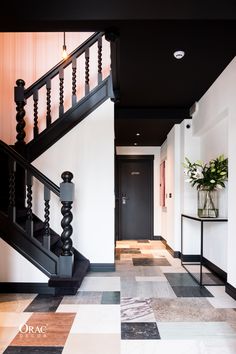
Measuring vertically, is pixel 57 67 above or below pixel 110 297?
above

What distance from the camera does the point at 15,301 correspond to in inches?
117

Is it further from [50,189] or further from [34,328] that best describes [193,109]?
[34,328]

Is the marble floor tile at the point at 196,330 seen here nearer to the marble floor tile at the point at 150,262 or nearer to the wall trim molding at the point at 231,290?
the wall trim molding at the point at 231,290

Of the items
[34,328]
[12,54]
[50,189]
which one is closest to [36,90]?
[12,54]

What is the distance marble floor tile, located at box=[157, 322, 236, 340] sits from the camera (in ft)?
7.27

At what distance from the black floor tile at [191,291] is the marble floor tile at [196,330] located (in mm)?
718

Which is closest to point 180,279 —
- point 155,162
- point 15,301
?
point 15,301

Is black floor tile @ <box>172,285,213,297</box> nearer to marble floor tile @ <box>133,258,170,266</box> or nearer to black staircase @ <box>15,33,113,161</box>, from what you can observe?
marble floor tile @ <box>133,258,170,266</box>

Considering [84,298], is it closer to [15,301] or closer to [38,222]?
[15,301]

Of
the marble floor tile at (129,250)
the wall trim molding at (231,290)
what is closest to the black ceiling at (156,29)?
the wall trim molding at (231,290)

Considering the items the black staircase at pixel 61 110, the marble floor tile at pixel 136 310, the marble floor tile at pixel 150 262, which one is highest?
the black staircase at pixel 61 110

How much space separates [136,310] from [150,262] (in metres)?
2.04

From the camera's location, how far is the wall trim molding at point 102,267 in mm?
4123

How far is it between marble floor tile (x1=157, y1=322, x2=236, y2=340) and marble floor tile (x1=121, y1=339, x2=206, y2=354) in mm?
75
